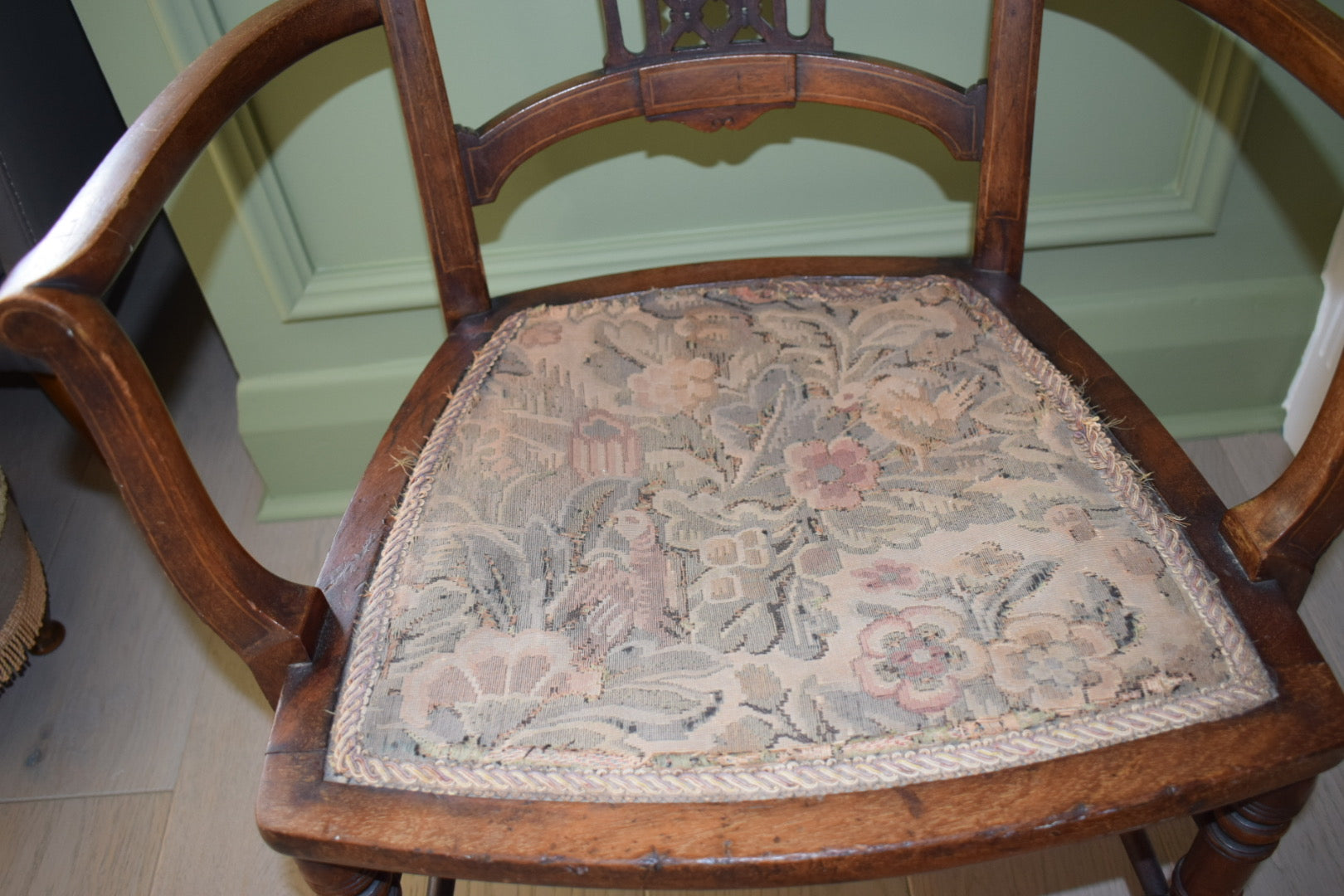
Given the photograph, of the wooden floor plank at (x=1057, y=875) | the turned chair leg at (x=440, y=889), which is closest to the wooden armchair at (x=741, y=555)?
the turned chair leg at (x=440, y=889)

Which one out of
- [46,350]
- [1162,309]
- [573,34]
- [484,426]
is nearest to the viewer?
[46,350]

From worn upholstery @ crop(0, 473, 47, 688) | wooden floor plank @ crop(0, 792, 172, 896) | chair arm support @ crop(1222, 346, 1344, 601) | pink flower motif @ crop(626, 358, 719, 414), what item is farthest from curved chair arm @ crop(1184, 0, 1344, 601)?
worn upholstery @ crop(0, 473, 47, 688)

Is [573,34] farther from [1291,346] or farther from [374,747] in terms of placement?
[1291,346]

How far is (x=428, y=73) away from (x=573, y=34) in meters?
0.32

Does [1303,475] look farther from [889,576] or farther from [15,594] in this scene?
[15,594]

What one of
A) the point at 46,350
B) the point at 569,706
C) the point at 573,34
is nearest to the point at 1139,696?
the point at 569,706

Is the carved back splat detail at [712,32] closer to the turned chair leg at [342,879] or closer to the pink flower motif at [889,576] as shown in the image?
the pink flower motif at [889,576]

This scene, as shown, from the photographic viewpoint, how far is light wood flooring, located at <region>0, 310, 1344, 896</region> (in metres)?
0.96

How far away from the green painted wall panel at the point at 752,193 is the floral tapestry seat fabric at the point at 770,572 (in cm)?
35

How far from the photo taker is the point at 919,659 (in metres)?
0.57

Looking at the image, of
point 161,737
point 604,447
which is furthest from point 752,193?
point 161,737

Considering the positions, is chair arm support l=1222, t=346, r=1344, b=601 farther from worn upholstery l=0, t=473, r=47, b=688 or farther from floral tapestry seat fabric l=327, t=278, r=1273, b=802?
worn upholstery l=0, t=473, r=47, b=688

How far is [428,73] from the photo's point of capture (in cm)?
73

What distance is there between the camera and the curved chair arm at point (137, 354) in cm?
45
